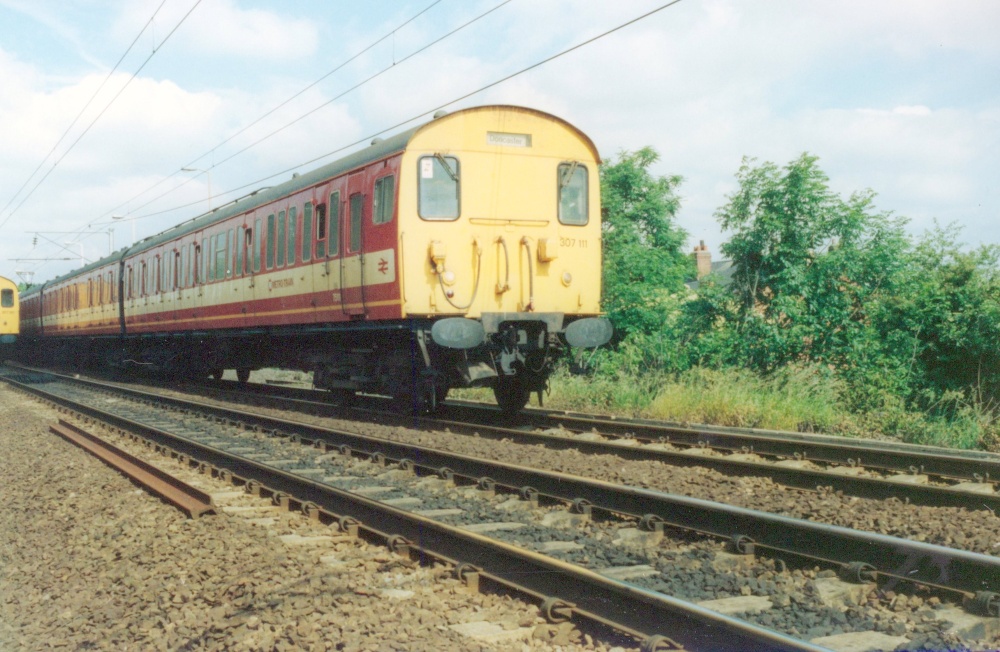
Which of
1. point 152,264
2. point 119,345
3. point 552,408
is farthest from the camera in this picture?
point 119,345

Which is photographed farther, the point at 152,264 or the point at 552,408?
the point at 152,264

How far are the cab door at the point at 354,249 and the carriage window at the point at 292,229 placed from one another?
1878mm

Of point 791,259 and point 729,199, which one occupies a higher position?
point 729,199

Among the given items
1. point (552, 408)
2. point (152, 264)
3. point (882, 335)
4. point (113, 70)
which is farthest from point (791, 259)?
point (152, 264)

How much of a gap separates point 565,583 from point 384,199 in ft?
24.6

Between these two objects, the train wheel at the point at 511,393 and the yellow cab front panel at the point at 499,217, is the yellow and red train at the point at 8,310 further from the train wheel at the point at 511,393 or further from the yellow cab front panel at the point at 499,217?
the yellow cab front panel at the point at 499,217

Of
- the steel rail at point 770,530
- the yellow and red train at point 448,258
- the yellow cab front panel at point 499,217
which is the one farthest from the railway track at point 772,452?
the steel rail at point 770,530

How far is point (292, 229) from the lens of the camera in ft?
45.9

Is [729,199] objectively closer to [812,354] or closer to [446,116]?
[812,354]

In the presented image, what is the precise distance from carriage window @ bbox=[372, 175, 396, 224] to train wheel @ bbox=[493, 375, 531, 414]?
2.64 metres

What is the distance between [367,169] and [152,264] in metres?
12.4

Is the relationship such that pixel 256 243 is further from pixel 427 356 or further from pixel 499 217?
pixel 499 217

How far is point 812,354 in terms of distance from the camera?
48.5 ft

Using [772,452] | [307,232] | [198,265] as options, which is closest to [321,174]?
[307,232]
